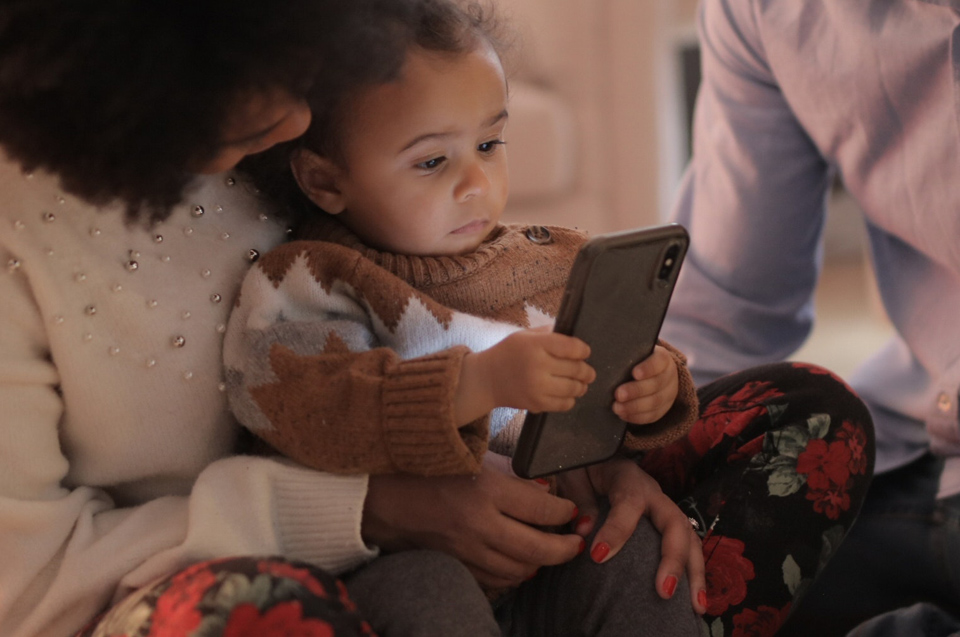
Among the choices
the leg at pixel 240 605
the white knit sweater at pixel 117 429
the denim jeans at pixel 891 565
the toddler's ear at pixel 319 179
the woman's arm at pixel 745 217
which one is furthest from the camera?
the woman's arm at pixel 745 217

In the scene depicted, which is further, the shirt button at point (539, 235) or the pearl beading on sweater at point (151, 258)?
the shirt button at point (539, 235)

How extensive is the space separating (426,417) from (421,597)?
10cm

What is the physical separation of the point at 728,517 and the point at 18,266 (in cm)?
50

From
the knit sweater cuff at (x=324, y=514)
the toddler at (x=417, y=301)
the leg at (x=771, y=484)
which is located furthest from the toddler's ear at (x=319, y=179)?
the leg at (x=771, y=484)

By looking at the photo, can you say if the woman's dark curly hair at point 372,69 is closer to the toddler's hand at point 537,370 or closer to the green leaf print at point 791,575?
the toddler's hand at point 537,370

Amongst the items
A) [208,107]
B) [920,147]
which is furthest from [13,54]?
[920,147]

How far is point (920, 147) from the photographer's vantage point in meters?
0.82

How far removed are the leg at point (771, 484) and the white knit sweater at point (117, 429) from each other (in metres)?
0.25

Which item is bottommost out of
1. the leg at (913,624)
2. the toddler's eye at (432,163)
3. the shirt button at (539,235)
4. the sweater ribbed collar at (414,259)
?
the leg at (913,624)

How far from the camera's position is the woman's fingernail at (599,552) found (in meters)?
0.61

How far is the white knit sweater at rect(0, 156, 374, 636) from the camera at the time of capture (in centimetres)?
58

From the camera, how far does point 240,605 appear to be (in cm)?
49

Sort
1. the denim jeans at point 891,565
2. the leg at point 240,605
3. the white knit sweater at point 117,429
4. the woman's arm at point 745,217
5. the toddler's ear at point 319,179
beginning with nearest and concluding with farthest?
the leg at point 240,605, the white knit sweater at point 117,429, the toddler's ear at point 319,179, the denim jeans at point 891,565, the woman's arm at point 745,217

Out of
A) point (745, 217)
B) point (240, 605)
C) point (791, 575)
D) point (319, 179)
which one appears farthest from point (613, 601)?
point (745, 217)
